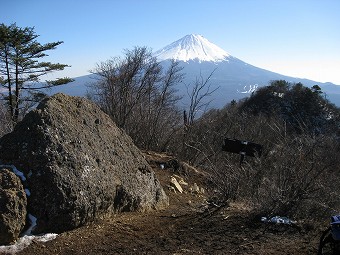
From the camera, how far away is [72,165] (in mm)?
4883

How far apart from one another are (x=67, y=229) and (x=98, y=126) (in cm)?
199

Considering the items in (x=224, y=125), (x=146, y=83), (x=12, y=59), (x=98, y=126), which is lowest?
(x=224, y=125)

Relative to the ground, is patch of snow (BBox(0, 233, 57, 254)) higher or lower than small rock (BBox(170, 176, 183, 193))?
higher

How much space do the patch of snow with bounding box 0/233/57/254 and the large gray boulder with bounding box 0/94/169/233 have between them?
112 millimetres

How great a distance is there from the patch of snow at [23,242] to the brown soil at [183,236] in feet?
0.23

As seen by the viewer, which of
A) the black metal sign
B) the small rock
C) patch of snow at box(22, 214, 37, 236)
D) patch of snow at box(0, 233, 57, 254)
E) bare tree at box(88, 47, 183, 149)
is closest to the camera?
A: patch of snow at box(0, 233, 57, 254)

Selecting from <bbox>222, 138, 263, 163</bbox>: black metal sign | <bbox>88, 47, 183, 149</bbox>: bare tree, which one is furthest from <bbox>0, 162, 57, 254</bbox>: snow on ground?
<bbox>88, 47, 183, 149</bbox>: bare tree

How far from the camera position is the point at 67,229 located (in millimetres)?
4652

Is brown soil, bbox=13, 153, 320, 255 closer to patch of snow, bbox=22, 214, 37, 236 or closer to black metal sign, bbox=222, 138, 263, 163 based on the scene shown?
patch of snow, bbox=22, 214, 37, 236

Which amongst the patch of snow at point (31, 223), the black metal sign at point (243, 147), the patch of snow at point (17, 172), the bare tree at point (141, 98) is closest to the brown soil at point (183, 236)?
the patch of snow at point (31, 223)

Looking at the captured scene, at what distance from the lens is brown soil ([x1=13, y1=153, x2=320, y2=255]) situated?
14.4 feet

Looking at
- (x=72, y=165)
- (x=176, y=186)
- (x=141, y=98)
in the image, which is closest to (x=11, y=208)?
(x=72, y=165)

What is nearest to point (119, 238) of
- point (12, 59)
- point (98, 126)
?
point (98, 126)

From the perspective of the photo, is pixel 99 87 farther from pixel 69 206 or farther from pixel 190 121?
pixel 69 206
